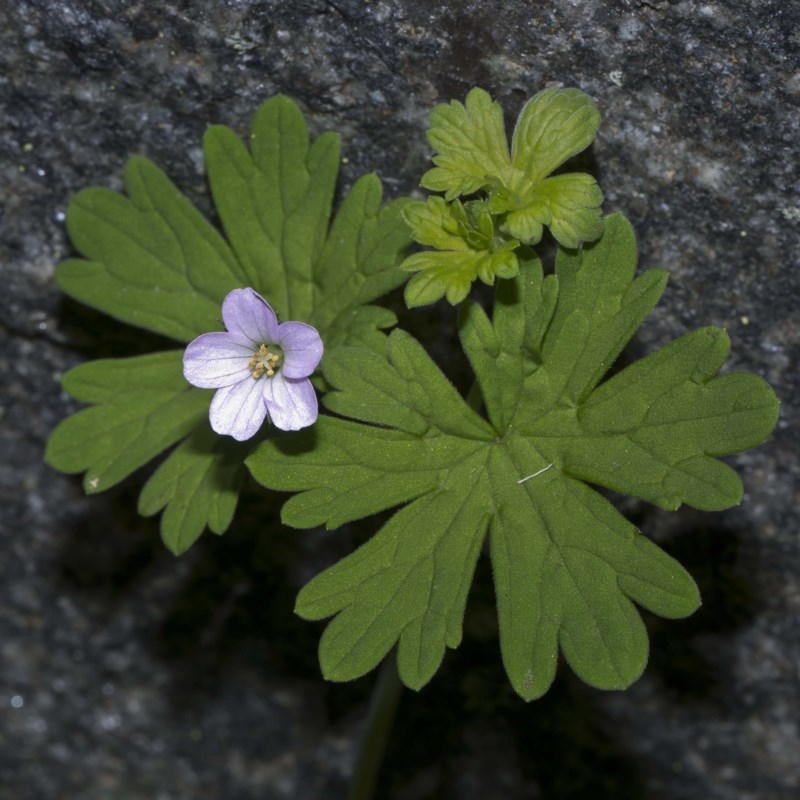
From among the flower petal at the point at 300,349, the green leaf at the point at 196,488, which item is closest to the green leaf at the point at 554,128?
the flower petal at the point at 300,349

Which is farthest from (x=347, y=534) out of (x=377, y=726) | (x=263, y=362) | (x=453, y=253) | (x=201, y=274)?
(x=453, y=253)

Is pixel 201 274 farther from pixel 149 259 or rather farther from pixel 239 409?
pixel 239 409

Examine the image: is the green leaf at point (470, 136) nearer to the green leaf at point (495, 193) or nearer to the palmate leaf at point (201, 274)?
the green leaf at point (495, 193)

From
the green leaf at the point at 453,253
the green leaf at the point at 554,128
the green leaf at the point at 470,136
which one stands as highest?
A: the green leaf at the point at 554,128

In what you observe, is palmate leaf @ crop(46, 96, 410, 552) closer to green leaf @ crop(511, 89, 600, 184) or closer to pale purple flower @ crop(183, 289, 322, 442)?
pale purple flower @ crop(183, 289, 322, 442)

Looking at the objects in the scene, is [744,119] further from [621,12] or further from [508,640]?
[508,640]

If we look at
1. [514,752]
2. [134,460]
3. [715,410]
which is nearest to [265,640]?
[514,752]
